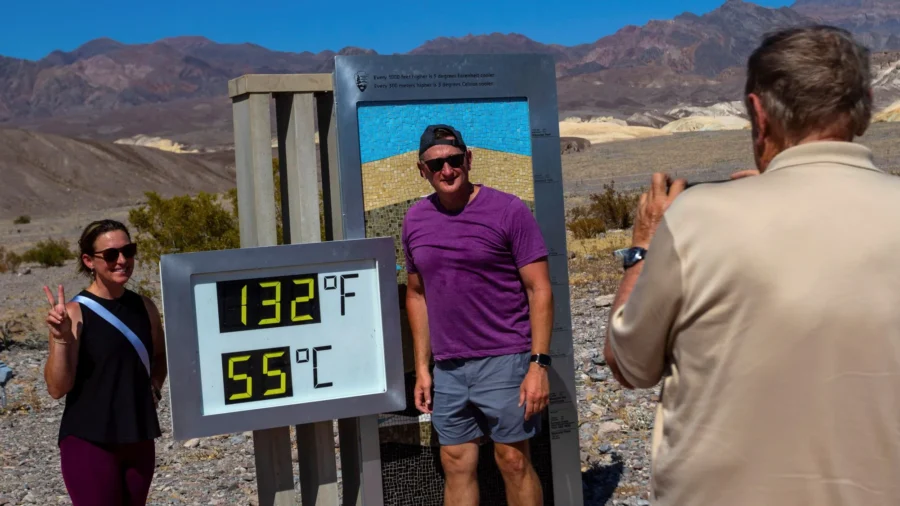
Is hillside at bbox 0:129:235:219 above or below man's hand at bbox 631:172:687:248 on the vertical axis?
above

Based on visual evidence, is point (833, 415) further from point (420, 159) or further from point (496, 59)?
point (496, 59)

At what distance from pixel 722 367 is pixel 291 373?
2.43 m

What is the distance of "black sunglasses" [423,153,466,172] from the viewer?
3900mm

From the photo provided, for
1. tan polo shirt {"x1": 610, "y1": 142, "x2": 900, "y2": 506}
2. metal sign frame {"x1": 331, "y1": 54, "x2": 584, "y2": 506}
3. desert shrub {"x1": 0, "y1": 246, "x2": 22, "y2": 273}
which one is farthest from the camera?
desert shrub {"x1": 0, "y1": 246, "x2": 22, "y2": 273}

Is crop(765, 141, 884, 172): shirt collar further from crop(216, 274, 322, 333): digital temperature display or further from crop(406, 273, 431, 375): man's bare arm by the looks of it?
crop(216, 274, 322, 333): digital temperature display

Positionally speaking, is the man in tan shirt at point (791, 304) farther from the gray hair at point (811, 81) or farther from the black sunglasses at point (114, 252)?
the black sunglasses at point (114, 252)

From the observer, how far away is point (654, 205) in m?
2.28

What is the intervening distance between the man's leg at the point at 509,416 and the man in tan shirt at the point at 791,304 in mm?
1867

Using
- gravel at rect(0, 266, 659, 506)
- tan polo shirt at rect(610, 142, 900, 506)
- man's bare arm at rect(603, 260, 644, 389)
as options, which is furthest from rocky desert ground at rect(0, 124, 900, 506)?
tan polo shirt at rect(610, 142, 900, 506)

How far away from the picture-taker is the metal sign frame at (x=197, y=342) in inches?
155

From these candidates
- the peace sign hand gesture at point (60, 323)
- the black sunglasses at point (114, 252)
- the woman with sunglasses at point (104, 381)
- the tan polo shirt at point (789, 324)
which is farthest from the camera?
the black sunglasses at point (114, 252)

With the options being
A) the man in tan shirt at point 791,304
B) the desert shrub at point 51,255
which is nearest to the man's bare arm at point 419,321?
the man in tan shirt at point 791,304

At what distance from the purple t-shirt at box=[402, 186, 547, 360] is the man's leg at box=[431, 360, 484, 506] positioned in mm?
107

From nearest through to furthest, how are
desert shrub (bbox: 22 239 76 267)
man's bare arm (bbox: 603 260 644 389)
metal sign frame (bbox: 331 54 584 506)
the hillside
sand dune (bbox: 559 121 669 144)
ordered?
man's bare arm (bbox: 603 260 644 389) < metal sign frame (bbox: 331 54 584 506) < desert shrub (bbox: 22 239 76 267) < the hillside < sand dune (bbox: 559 121 669 144)
